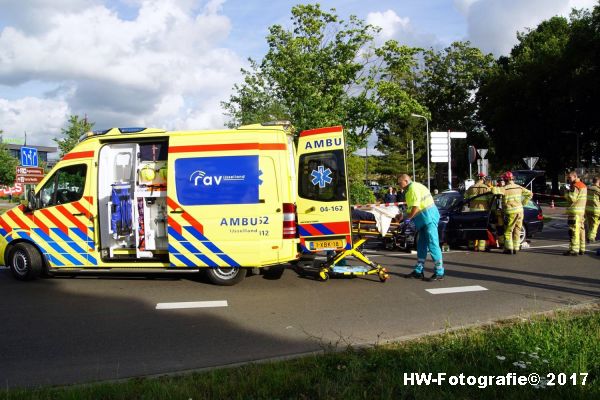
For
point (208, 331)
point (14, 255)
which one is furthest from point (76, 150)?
point (208, 331)

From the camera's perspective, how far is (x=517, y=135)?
43500 mm

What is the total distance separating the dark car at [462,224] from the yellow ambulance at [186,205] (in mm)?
4305

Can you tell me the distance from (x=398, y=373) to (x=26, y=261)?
24.0ft

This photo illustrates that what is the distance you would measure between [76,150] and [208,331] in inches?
186

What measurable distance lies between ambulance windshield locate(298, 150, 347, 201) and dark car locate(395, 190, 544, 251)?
4.08 meters

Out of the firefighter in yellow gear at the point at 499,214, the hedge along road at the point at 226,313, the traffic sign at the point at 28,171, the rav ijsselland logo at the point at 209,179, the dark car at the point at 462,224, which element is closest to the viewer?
the hedge along road at the point at 226,313

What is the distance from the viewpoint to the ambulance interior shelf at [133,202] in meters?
8.70

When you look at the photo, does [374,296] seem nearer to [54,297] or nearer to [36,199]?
[54,297]

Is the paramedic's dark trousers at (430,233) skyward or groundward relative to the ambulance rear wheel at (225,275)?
skyward

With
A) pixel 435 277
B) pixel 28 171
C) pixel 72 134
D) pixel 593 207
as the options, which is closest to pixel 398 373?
pixel 435 277

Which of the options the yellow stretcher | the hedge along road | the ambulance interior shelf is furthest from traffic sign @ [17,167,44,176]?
the yellow stretcher

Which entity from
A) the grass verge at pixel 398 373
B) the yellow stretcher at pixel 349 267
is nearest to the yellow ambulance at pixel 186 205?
the yellow stretcher at pixel 349 267

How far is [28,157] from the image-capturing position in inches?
701

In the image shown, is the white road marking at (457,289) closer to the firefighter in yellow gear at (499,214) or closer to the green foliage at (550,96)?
the firefighter in yellow gear at (499,214)
